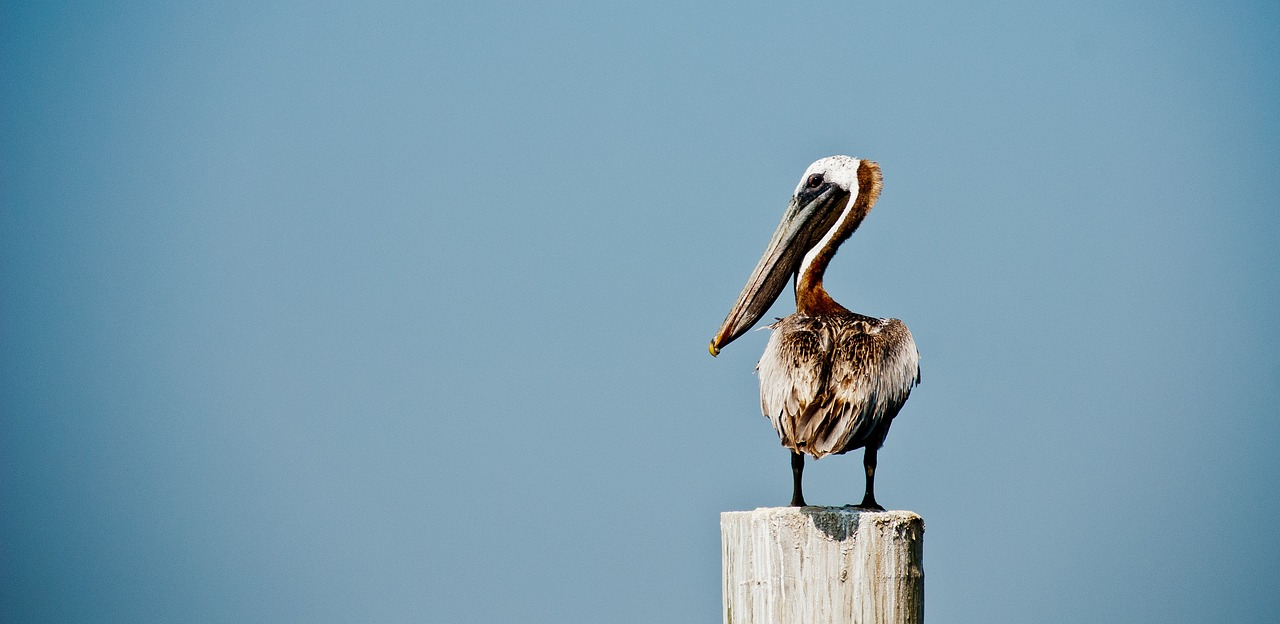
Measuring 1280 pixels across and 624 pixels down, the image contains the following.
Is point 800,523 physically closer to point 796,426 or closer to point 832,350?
point 796,426

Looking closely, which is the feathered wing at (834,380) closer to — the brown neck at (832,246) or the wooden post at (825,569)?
the brown neck at (832,246)

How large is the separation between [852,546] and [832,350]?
207cm

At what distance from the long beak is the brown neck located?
0.26 ft

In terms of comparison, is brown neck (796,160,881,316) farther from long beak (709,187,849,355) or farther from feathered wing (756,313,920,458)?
feathered wing (756,313,920,458)

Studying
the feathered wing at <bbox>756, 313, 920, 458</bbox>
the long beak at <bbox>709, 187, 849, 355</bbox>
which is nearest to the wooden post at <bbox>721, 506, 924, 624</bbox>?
the feathered wing at <bbox>756, 313, 920, 458</bbox>

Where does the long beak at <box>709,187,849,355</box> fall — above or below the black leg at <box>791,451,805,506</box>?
above

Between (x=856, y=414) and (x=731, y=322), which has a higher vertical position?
(x=731, y=322)

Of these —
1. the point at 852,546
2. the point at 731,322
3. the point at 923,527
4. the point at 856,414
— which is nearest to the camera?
the point at 852,546

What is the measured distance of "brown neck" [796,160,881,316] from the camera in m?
7.20

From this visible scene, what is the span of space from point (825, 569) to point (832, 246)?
388 centimetres

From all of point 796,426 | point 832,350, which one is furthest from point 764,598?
point 832,350

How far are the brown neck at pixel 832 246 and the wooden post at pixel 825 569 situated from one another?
10.9 feet

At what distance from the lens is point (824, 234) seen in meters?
7.46

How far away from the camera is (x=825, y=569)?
3674mm
